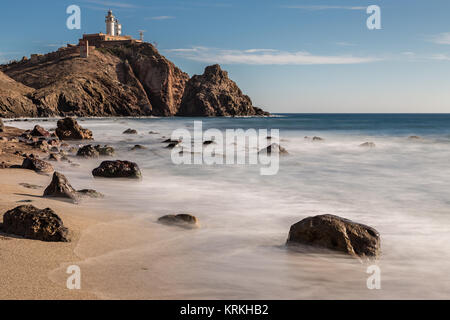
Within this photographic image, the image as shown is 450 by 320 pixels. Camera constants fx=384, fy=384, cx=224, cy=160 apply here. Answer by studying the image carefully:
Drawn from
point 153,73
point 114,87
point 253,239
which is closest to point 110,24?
point 153,73

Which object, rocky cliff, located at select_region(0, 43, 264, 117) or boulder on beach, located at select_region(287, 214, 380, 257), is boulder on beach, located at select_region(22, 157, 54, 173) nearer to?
boulder on beach, located at select_region(287, 214, 380, 257)

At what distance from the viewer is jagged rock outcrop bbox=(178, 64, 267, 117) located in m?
110

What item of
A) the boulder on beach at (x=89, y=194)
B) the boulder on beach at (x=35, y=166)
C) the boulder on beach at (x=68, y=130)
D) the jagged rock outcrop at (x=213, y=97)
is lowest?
the boulder on beach at (x=89, y=194)

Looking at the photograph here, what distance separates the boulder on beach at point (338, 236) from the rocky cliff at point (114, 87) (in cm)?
6172

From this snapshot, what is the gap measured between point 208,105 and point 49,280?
108m

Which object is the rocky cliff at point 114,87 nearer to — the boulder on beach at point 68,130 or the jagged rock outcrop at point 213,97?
the jagged rock outcrop at point 213,97

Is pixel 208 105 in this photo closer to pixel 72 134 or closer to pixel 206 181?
pixel 72 134

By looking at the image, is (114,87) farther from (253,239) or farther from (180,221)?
(253,239)

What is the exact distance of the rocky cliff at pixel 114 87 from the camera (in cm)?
6900

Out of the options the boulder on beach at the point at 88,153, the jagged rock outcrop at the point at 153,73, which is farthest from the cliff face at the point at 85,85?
the boulder on beach at the point at 88,153

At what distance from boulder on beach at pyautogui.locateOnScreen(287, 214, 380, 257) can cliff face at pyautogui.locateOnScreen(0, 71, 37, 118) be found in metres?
60.0

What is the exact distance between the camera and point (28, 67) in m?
93.4

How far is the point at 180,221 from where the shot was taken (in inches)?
207

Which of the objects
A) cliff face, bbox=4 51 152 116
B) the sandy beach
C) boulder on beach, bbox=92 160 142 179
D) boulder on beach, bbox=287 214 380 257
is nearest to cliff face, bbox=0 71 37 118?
cliff face, bbox=4 51 152 116
